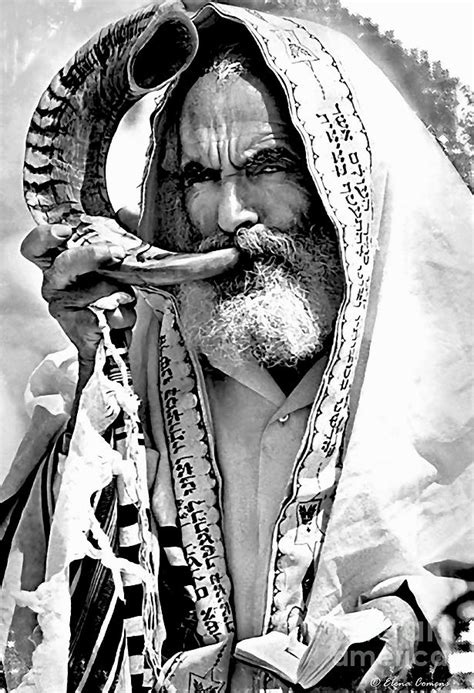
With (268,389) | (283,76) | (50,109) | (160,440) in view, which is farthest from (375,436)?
(50,109)

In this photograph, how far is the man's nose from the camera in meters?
1.96

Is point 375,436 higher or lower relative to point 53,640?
higher

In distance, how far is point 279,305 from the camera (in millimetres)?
1974

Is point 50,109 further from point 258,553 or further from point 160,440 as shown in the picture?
point 258,553

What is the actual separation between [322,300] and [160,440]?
288mm

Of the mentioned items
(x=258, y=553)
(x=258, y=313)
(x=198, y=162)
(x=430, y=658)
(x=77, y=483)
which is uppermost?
(x=198, y=162)

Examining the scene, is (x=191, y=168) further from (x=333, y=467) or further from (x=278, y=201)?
(x=333, y=467)

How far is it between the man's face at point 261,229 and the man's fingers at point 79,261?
0.44 feet

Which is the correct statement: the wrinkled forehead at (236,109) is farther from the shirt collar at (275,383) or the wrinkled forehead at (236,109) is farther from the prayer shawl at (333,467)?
the shirt collar at (275,383)

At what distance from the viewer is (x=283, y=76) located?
1.93 meters

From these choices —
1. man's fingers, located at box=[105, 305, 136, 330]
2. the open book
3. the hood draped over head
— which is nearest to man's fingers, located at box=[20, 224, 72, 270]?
man's fingers, located at box=[105, 305, 136, 330]

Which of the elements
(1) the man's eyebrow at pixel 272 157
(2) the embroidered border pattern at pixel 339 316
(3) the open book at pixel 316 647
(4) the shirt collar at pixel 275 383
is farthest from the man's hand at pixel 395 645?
(1) the man's eyebrow at pixel 272 157

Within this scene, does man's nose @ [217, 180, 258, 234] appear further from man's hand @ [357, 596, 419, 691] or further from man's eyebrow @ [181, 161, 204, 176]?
man's hand @ [357, 596, 419, 691]

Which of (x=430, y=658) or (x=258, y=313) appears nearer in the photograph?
(x=430, y=658)
